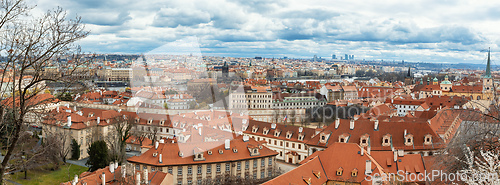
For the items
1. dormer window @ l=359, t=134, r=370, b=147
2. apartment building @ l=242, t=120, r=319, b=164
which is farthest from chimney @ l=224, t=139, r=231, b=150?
dormer window @ l=359, t=134, r=370, b=147

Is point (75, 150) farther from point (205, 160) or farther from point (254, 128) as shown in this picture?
point (254, 128)

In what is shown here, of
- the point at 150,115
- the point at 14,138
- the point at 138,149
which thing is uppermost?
the point at 14,138

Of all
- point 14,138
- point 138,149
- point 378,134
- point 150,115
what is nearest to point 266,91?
point 150,115

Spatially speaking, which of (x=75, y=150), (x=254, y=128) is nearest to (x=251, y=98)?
(x=254, y=128)

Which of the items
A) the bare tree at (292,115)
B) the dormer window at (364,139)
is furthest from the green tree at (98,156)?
the bare tree at (292,115)

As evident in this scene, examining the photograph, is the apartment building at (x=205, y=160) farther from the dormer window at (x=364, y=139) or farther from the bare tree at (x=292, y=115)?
the bare tree at (x=292, y=115)

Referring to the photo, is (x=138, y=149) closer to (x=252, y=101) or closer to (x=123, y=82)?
(x=252, y=101)
